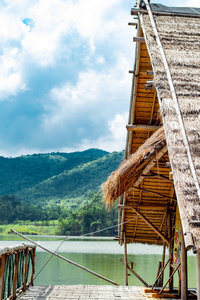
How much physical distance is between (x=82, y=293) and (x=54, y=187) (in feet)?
192

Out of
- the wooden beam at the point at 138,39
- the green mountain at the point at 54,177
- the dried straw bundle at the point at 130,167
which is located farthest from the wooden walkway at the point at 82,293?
the green mountain at the point at 54,177

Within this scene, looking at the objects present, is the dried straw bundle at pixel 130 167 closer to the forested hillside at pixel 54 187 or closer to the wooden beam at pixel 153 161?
the wooden beam at pixel 153 161

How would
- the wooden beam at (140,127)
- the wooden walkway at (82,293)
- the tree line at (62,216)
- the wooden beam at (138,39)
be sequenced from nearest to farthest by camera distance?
1. the wooden walkway at (82,293)
2. the wooden beam at (138,39)
3. the wooden beam at (140,127)
4. the tree line at (62,216)

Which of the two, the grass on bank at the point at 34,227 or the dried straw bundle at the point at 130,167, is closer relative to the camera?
the dried straw bundle at the point at 130,167

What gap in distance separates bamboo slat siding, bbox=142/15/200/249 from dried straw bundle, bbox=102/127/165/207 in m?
0.72

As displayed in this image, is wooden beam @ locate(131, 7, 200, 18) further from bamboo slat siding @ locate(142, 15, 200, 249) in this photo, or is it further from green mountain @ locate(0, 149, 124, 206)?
green mountain @ locate(0, 149, 124, 206)

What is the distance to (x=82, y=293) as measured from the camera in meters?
4.55

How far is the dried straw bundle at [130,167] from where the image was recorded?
379cm

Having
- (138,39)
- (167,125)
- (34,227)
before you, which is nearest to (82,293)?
(167,125)

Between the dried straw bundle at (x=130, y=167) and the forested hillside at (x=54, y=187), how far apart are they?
31.4 metres

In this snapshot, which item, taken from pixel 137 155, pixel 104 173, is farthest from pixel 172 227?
pixel 104 173

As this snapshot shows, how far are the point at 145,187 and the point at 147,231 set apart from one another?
1.22 metres

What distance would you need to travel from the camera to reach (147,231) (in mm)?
6629

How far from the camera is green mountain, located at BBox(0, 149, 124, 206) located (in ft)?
193
